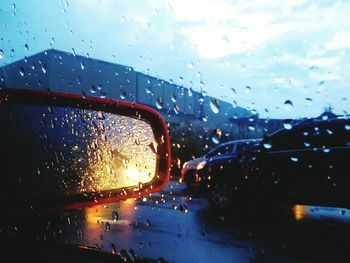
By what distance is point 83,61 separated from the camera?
15.6ft

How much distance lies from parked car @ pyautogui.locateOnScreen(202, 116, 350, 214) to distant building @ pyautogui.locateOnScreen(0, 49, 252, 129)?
→ 0.44 meters

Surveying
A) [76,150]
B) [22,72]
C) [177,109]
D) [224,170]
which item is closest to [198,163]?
[224,170]

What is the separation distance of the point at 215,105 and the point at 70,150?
48.9 inches

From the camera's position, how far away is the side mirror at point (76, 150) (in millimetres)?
1688

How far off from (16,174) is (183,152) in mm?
1597

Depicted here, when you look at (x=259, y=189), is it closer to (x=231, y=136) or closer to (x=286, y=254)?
(x=231, y=136)

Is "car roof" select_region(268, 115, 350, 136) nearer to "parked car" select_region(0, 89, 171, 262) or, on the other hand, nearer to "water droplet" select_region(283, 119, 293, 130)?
"water droplet" select_region(283, 119, 293, 130)

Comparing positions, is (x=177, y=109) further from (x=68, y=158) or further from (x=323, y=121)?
(x=68, y=158)

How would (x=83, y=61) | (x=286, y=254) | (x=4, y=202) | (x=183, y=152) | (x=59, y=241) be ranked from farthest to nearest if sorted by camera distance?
(x=83, y=61), (x=286, y=254), (x=183, y=152), (x=59, y=241), (x=4, y=202)

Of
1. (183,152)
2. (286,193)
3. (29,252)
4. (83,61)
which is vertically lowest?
(29,252)

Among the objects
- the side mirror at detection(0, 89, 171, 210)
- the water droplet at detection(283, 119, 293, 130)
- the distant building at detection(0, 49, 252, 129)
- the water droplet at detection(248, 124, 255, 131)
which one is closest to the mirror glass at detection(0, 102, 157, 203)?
the side mirror at detection(0, 89, 171, 210)

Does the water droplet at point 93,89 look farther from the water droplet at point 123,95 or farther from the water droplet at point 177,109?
the water droplet at point 177,109

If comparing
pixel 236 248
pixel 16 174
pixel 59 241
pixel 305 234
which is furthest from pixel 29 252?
pixel 305 234

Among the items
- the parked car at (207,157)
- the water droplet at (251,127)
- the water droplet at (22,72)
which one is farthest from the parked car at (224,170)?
the water droplet at (22,72)
